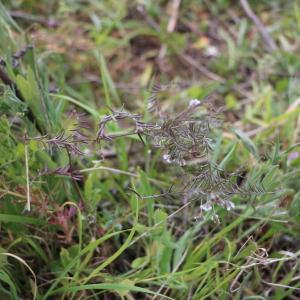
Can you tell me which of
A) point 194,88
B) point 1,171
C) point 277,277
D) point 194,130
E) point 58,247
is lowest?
point 277,277

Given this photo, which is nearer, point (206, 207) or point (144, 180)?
point (206, 207)

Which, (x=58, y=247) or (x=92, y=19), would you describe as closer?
(x=58, y=247)

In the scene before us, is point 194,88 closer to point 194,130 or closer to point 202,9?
point 202,9

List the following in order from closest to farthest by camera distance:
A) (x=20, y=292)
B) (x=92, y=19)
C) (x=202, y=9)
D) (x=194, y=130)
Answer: (x=194, y=130) < (x=20, y=292) < (x=92, y=19) < (x=202, y=9)

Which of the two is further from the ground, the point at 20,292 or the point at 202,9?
the point at 202,9

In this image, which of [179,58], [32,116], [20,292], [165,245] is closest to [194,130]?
[165,245]

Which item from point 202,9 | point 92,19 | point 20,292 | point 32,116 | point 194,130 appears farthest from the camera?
point 202,9

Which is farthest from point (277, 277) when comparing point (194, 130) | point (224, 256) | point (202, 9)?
point (202, 9)
